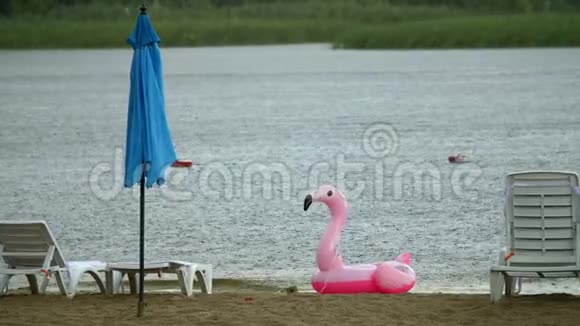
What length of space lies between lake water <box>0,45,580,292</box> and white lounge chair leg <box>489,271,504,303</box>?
1516 millimetres

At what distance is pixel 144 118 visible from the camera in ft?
31.5

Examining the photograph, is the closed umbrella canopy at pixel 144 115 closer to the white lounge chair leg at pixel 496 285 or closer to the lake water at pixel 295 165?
the white lounge chair leg at pixel 496 285

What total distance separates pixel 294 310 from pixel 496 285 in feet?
4.85

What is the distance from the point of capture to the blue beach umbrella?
31.5 ft

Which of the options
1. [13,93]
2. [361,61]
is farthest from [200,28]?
[13,93]

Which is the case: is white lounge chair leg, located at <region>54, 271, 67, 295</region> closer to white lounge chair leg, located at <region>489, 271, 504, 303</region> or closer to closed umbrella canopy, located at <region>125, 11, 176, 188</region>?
closed umbrella canopy, located at <region>125, 11, 176, 188</region>

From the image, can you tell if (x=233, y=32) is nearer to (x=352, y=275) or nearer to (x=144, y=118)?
(x=352, y=275)

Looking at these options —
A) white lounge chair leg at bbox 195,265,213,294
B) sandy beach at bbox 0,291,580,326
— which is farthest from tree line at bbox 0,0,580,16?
sandy beach at bbox 0,291,580,326

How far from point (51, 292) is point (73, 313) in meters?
1.61

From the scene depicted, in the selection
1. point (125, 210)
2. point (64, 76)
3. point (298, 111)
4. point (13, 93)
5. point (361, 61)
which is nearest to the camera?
point (125, 210)

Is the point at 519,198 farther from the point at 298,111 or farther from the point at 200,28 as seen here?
the point at 200,28

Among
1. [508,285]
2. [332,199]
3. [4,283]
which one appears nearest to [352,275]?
[332,199]

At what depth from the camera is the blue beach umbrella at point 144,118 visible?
9.59m

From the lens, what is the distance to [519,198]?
1041cm
